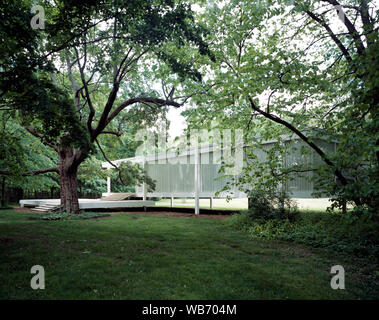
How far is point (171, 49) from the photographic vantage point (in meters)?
8.45

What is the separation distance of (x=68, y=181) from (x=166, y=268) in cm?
868

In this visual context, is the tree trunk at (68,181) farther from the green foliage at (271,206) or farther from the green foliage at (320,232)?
the green foliage at (271,206)

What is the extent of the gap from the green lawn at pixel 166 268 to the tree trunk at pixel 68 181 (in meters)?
4.59

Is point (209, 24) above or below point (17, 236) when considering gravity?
above

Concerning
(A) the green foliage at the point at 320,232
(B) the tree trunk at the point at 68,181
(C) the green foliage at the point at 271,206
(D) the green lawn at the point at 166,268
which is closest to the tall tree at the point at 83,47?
(D) the green lawn at the point at 166,268

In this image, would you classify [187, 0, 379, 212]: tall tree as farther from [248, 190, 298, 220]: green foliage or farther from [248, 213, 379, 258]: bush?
[248, 190, 298, 220]: green foliage

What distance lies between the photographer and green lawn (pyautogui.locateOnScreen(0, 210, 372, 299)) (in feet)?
10.6

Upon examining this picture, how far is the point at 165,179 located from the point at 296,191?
277 inches

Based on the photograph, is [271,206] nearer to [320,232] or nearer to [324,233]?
[320,232]

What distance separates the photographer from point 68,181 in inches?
443

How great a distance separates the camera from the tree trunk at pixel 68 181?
11180mm
